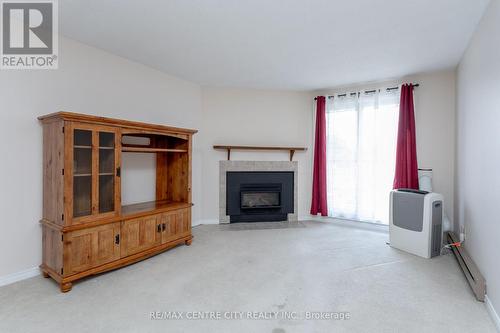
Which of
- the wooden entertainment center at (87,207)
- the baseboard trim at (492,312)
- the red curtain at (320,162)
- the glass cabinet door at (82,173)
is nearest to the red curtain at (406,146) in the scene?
the red curtain at (320,162)

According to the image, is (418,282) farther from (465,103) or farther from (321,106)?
(321,106)

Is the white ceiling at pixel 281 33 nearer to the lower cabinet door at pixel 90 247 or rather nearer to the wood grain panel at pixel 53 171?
the wood grain panel at pixel 53 171

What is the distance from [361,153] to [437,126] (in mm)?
1117

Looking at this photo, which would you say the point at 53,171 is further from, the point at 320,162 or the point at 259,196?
the point at 320,162

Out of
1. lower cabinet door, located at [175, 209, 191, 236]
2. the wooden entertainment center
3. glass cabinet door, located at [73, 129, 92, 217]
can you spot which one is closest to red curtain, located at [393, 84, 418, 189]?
lower cabinet door, located at [175, 209, 191, 236]

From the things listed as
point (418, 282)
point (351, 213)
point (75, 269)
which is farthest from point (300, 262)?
point (75, 269)

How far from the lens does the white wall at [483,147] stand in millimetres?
1924

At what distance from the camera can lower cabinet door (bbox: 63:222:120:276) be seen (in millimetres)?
2279

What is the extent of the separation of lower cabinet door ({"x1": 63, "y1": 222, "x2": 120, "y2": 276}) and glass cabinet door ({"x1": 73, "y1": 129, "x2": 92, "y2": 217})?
8.0 inches

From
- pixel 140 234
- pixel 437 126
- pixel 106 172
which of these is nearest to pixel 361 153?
pixel 437 126

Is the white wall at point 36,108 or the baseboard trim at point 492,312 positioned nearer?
the baseboard trim at point 492,312

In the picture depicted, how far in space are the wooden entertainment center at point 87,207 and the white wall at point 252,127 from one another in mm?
1623

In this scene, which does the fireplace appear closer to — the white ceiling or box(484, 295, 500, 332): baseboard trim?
the white ceiling

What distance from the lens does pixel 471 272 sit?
2336 mm
